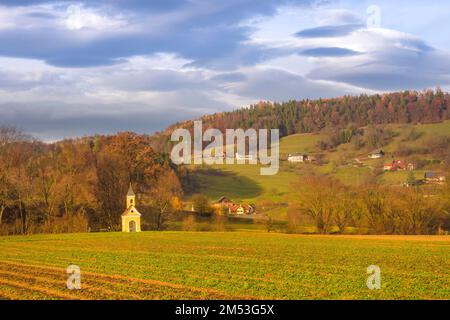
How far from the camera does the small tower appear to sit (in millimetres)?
90938

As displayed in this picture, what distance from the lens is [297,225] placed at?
85.3 metres

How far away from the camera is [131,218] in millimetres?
90938

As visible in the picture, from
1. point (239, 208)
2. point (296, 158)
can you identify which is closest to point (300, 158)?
point (296, 158)

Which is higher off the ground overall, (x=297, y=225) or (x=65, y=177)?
(x=65, y=177)

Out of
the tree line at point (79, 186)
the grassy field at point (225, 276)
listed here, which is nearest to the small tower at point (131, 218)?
the tree line at point (79, 186)

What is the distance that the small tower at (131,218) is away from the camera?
90938mm

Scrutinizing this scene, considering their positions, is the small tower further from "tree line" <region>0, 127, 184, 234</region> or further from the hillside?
the hillside

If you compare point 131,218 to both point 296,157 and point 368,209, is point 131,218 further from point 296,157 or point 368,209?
point 296,157

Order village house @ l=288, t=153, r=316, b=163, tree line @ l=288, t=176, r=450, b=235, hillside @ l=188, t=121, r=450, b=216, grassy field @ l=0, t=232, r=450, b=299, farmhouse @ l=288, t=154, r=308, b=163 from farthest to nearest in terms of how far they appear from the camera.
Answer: farmhouse @ l=288, t=154, r=308, b=163 → village house @ l=288, t=153, r=316, b=163 → hillside @ l=188, t=121, r=450, b=216 → tree line @ l=288, t=176, r=450, b=235 → grassy field @ l=0, t=232, r=450, b=299

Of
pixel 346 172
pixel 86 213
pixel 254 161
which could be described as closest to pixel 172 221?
pixel 86 213

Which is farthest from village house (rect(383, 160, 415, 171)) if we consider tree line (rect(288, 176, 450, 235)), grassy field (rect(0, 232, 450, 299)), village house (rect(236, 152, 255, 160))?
grassy field (rect(0, 232, 450, 299))

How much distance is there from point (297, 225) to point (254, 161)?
347ft
